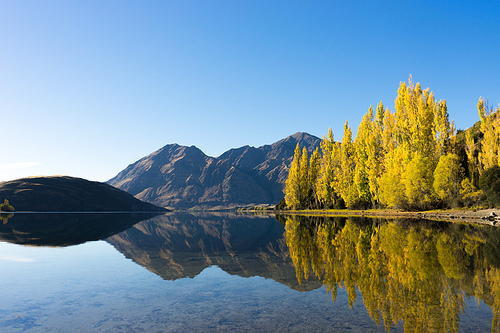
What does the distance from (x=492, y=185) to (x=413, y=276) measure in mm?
34807

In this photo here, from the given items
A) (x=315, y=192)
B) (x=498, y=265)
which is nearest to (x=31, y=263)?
(x=498, y=265)

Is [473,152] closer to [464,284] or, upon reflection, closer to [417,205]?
[417,205]

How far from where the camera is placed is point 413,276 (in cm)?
903

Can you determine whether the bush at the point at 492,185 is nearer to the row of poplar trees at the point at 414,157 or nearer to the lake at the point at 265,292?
the row of poplar trees at the point at 414,157

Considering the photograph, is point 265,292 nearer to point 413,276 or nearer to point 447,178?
point 413,276

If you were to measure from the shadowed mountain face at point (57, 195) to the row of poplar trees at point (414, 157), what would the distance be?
15079 centimetres

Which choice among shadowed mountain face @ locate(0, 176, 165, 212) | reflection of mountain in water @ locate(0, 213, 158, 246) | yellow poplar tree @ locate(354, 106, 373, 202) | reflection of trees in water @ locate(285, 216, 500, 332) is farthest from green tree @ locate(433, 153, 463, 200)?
shadowed mountain face @ locate(0, 176, 165, 212)

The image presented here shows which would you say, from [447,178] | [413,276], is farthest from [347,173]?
[413,276]

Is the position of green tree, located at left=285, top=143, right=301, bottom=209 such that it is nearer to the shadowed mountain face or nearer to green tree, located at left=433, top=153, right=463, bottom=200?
green tree, located at left=433, top=153, right=463, bottom=200

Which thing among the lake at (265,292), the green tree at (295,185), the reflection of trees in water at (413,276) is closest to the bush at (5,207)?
the green tree at (295,185)

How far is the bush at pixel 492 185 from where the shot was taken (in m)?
34.0

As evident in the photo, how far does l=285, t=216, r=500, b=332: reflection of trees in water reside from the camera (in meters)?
6.18

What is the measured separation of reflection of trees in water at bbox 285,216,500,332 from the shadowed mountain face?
16835cm

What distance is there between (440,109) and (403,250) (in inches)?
1691
